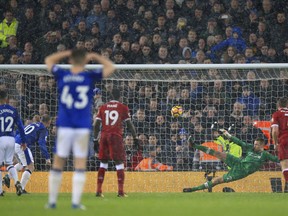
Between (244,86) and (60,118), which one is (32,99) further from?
(60,118)

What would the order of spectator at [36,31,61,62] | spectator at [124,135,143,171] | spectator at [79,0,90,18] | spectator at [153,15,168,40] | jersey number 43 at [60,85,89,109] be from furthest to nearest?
1. spectator at [79,0,90,18]
2. spectator at [36,31,61,62]
3. spectator at [153,15,168,40]
4. spectator at [124,135,143,171]
5. jersey number 43 at [60,85,89,109]

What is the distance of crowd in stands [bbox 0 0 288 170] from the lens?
18484 mm

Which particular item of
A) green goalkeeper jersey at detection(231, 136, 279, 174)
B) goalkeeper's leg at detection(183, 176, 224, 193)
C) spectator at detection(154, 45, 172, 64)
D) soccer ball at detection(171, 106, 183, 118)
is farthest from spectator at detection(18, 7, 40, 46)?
green goalkeeper jersey at detection(231, 136, 279, 174)

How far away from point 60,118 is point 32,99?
787 cm

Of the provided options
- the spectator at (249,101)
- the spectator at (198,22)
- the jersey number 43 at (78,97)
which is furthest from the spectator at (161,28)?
the jersey number 43 at (78,97)

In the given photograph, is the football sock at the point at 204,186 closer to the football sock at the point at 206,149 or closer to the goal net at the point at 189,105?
the football sock at the point at 206,149

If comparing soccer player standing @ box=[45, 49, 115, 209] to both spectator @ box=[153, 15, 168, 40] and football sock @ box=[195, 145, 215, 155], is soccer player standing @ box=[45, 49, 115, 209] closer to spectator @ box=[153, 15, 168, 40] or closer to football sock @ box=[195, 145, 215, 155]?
football sock @ box=[195, 145, 215, 155]

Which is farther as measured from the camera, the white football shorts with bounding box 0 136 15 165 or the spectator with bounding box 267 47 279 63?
the spectator with bounding box 267 47 279 63

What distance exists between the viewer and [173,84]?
18578 millimetres

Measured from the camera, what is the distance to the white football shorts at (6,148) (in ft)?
51.3

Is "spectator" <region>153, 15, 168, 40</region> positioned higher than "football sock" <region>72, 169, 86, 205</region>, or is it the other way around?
"spectator" <region>153, 15, 168, 40</region>

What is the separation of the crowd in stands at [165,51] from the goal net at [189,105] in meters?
0.02

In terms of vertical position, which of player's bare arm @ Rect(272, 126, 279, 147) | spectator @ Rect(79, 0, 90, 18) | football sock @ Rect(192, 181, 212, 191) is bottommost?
football sock @ Rect(192, 181, 212, 191)

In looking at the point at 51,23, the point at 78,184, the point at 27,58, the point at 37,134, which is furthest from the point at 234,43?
the point at 78,184
